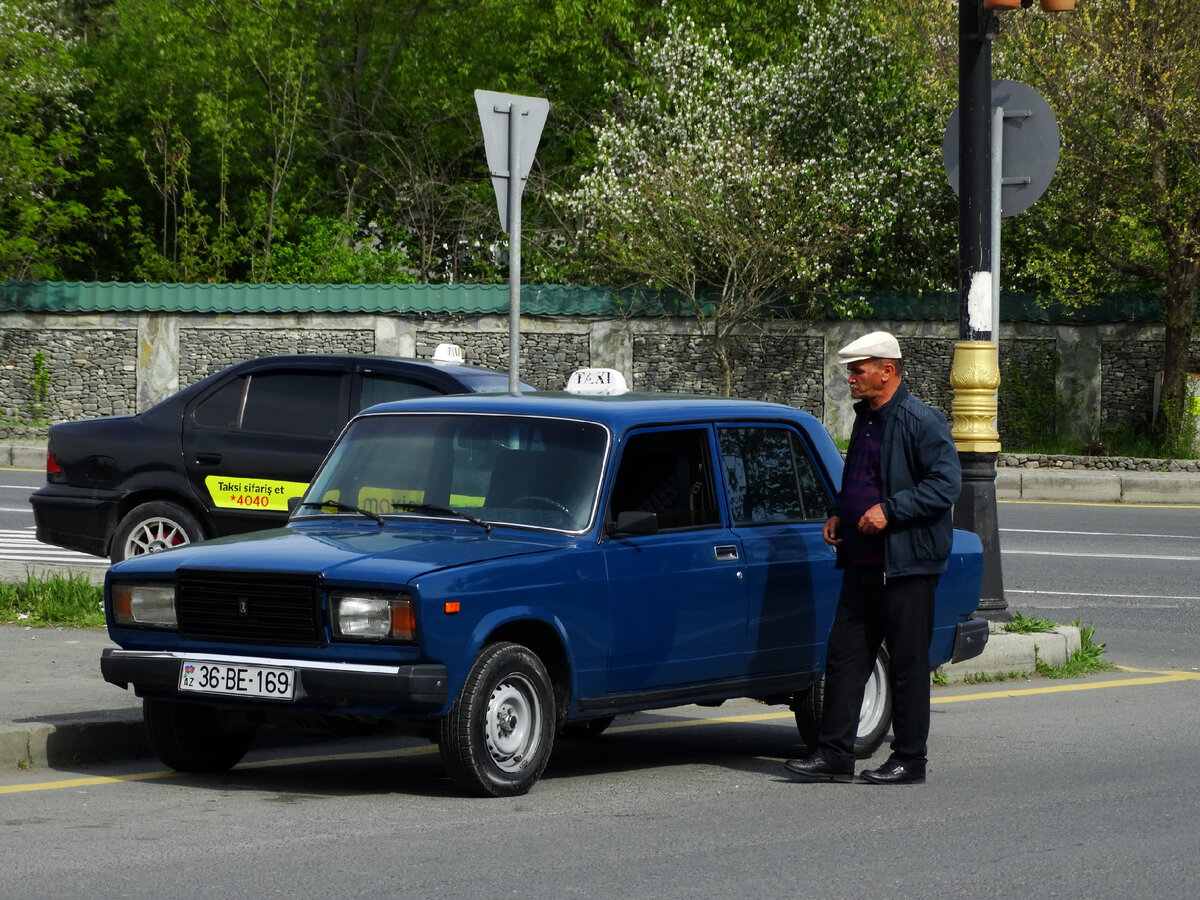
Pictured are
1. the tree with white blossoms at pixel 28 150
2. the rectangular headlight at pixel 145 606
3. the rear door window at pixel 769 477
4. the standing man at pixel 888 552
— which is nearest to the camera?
the rectangular headlight at pixel 145 606

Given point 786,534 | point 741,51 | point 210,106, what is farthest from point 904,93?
point 786,534

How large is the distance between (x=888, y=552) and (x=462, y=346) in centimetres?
2128

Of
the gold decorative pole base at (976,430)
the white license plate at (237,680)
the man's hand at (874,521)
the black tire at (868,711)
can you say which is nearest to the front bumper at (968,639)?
the black tire at (868,711)

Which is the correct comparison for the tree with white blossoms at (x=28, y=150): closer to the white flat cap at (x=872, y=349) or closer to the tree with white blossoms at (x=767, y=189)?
the tree with white blossoms at (x=767, y=189)

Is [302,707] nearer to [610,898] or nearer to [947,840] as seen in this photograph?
[610,898]

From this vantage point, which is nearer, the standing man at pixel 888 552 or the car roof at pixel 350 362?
the standing man at pixel 888 552

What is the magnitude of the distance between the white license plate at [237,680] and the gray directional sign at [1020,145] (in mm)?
6438

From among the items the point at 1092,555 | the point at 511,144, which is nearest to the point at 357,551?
the point at 511,144

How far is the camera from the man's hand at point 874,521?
7387mm

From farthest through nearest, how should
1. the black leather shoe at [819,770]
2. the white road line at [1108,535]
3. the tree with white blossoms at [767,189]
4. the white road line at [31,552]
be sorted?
the tree with white blossoms at [767,189]
the white road line at [1108,535]
the white road line at [31,552]
the black leather shoe at [819,770]

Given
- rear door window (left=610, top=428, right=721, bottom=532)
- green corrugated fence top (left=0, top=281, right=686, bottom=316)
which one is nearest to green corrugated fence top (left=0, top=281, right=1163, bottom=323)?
green corrugated fence top (left=0, top=281, right=686, bottom=316)

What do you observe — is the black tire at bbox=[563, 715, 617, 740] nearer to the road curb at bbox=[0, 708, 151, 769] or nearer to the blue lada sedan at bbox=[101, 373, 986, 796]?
the blue lada sedan at bbox=[101, 373, 986, 796]

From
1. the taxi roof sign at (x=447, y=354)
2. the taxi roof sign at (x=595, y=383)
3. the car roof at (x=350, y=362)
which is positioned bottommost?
the taxi roof sign at (x=595, y=383)

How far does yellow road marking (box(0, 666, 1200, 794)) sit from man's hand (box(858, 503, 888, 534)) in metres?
2.39
